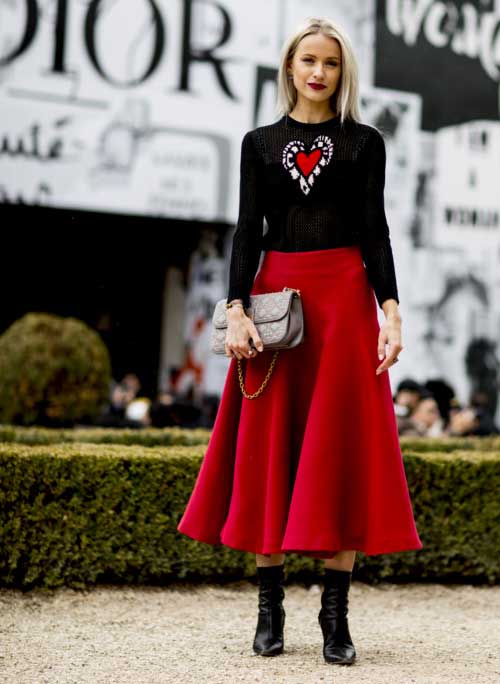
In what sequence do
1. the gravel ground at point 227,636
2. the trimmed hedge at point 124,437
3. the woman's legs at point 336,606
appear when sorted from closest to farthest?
the gravel ground at point 227,636 < the woman's legs at point 336,606 < the trimmed hedge at point 124,437

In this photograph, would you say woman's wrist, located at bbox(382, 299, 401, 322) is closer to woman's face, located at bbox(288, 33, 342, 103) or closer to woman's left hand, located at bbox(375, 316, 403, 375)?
woman's left hand, located at bbox(375, 316, 403, 375)

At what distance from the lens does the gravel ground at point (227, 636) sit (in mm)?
3514

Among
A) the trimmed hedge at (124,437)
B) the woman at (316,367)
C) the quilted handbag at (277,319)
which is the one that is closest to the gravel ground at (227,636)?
the woman at (316,367)

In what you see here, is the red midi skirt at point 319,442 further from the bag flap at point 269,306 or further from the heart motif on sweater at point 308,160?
the heart motif on sweater at point 308,160

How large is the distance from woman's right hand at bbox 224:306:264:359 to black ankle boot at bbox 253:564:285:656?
741 mm

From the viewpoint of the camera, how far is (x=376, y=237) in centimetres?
371

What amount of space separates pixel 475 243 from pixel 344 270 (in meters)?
14.2

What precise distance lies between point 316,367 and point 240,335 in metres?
0.28

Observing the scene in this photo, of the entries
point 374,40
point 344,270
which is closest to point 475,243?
point 374,40

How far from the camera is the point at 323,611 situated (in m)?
3.67

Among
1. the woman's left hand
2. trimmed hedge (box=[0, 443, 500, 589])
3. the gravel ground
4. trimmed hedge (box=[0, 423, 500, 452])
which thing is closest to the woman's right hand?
the woman's left hand

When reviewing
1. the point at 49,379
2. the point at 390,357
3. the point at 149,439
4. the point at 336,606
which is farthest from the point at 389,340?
the point at 49,379

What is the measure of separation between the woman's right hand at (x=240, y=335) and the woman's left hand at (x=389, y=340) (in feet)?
1.28

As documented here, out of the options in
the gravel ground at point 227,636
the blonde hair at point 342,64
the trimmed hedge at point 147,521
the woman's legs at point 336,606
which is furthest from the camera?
the trimmed hedge at point 147,521
